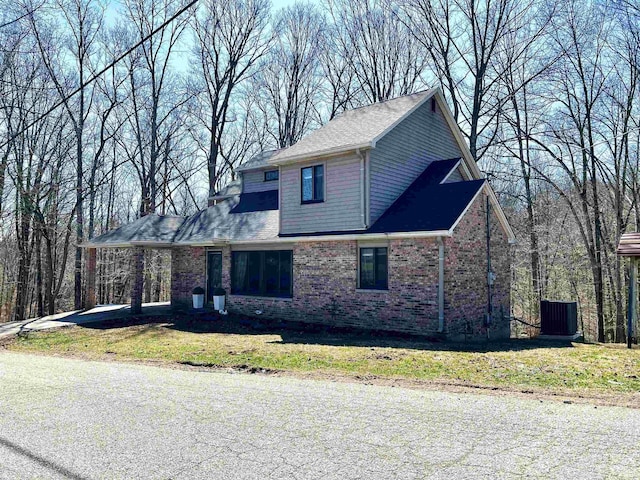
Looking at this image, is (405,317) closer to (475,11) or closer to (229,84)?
(475,11)

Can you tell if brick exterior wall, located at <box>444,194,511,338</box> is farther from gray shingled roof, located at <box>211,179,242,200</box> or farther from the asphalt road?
gray shingled roof, located at <box>211,179,242,200</box>

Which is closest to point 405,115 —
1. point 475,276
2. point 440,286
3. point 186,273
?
point 475,276

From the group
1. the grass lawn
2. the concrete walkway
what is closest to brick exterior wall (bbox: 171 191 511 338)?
the grass lawn

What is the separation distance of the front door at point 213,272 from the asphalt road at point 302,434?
11.3m

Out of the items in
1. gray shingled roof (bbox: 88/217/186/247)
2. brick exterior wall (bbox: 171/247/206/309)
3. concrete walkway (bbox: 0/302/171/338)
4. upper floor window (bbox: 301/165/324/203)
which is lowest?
concrete walkway (bbox: 0/302/171/338)

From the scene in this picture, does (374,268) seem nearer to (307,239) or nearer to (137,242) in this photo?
(307,239)

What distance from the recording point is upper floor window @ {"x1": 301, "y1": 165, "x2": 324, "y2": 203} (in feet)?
52.7

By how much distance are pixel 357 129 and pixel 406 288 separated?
5.70m

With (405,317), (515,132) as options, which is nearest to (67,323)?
(405,317)

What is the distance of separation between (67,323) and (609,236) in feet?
77.7

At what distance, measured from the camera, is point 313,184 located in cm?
1625

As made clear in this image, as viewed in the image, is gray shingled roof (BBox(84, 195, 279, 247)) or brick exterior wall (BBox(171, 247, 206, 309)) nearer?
gray shingled roof (BBox(84, 195, 279, 247))

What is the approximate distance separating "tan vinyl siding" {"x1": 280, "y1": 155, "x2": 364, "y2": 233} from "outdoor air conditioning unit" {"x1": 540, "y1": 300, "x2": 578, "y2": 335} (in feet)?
21.2

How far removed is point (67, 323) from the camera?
1761cm
